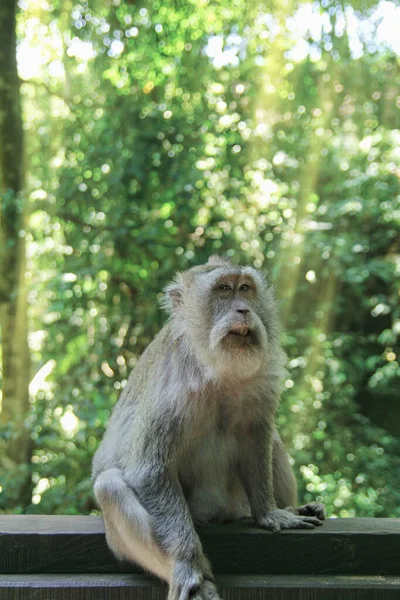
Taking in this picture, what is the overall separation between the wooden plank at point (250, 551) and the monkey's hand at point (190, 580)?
12 cm

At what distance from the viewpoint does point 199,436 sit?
2699 millimetres

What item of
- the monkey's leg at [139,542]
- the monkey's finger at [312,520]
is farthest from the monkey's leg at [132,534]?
the monkey's finger at [312,520]

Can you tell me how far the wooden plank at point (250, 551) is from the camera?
8.18ft

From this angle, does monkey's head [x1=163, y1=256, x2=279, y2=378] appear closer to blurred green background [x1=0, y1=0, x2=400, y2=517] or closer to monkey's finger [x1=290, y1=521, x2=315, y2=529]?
monkey's finger [x1=290, y1=521, x2=315, y2=529]

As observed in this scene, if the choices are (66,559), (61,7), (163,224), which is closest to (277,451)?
(66,559)

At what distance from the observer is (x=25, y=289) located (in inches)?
223

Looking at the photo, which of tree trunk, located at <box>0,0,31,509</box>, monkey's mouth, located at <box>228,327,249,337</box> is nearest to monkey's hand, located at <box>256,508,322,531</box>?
monkey's mouth, located at <box>228,327,249,337</box>

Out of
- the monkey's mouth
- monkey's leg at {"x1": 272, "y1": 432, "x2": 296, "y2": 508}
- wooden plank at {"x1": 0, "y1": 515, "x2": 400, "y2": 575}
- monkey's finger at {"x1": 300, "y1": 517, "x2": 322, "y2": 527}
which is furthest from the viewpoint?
monkey's leg at {"x1": 272, "y1": 432, "x2": 296, "y2": 508}

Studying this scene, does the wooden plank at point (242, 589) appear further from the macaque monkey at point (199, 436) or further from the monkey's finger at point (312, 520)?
the monkey's finger at point (312, 520)

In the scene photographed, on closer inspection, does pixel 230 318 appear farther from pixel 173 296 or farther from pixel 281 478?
pixel 281 478

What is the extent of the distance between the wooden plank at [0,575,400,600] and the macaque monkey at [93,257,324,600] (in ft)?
0.38

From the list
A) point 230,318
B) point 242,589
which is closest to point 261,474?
point 242,589

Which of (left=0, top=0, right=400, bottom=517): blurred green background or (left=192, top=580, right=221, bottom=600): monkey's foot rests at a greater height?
(left=0, top=0, right=400, bottom=517): blurred green background

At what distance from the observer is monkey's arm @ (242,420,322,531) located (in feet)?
9.13
